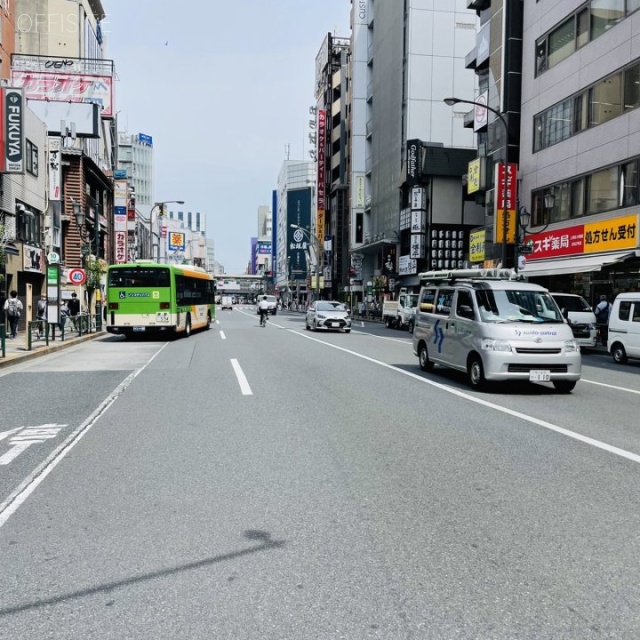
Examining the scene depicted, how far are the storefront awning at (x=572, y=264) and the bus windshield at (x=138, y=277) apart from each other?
47.7 feet

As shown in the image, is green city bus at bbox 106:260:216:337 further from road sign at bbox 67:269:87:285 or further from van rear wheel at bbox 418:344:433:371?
van rear wheel at bbox 418:344:433:371

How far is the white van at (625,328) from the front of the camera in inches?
658

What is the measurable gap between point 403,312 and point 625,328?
751 inches

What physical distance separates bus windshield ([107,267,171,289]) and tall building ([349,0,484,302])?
104ft

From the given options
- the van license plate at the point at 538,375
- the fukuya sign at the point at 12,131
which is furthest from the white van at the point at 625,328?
the fukuya sign at the point at 12,131

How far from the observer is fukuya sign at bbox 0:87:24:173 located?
81.1ft

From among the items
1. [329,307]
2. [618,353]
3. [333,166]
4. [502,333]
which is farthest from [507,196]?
[333,166]

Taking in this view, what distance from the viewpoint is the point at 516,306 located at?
11164 millimetres

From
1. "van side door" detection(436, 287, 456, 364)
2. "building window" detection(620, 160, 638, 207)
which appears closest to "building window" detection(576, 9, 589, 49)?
"building window" detection(620, 160, 638, 207)

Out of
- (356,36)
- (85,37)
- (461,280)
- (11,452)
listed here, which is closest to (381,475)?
(11,452)

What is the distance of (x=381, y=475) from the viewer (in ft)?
18.2

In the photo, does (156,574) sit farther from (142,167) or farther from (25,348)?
(142,167)

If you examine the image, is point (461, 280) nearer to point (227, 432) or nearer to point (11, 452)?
point (227, 432)

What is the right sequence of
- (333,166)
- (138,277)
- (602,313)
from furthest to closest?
(333,166) → (138,277) → (602,313)
